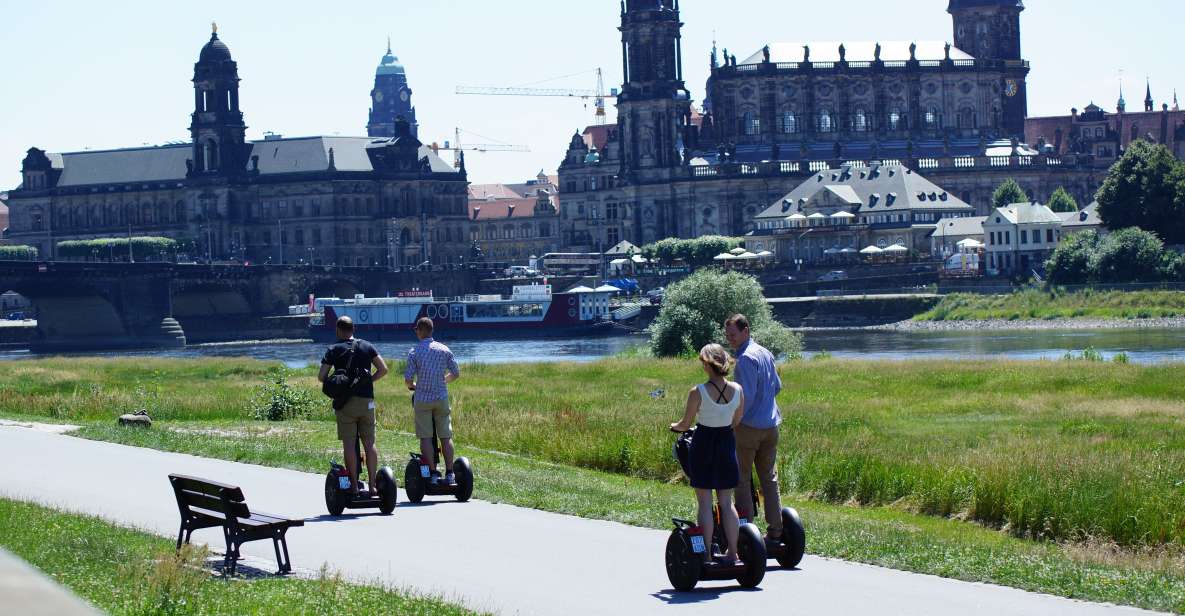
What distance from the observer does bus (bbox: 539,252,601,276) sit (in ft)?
550

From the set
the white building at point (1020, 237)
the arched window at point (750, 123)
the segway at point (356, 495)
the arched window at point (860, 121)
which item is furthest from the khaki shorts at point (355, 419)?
the arched window at point (860, 121)

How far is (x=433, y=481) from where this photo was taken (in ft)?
69.1

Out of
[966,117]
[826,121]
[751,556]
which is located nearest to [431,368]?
[751,556]

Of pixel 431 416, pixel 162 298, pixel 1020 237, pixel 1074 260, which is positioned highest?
pixel 1020 237

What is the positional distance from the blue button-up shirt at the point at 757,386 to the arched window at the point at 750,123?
514 ft

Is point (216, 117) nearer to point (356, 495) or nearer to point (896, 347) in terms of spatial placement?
point (896, 347)

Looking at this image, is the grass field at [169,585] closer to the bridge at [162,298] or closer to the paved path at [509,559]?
the paved path at [509,559]

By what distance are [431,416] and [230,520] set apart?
15.5 ft

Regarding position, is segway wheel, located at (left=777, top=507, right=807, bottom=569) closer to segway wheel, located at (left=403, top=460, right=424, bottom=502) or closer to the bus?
segway wheel, located at (left=403, top=460, right=424, bottom=502)

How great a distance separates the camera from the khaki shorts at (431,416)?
67.7 ft

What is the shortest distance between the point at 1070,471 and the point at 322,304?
5116 inches

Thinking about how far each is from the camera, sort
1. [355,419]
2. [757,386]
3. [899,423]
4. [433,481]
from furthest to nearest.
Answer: [899,423], [433,481], [355,419], [757,386]

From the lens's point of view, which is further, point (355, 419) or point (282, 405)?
point (282, 405)

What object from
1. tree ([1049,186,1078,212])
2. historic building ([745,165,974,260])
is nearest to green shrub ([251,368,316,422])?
historic building ([745,165,974,260])
